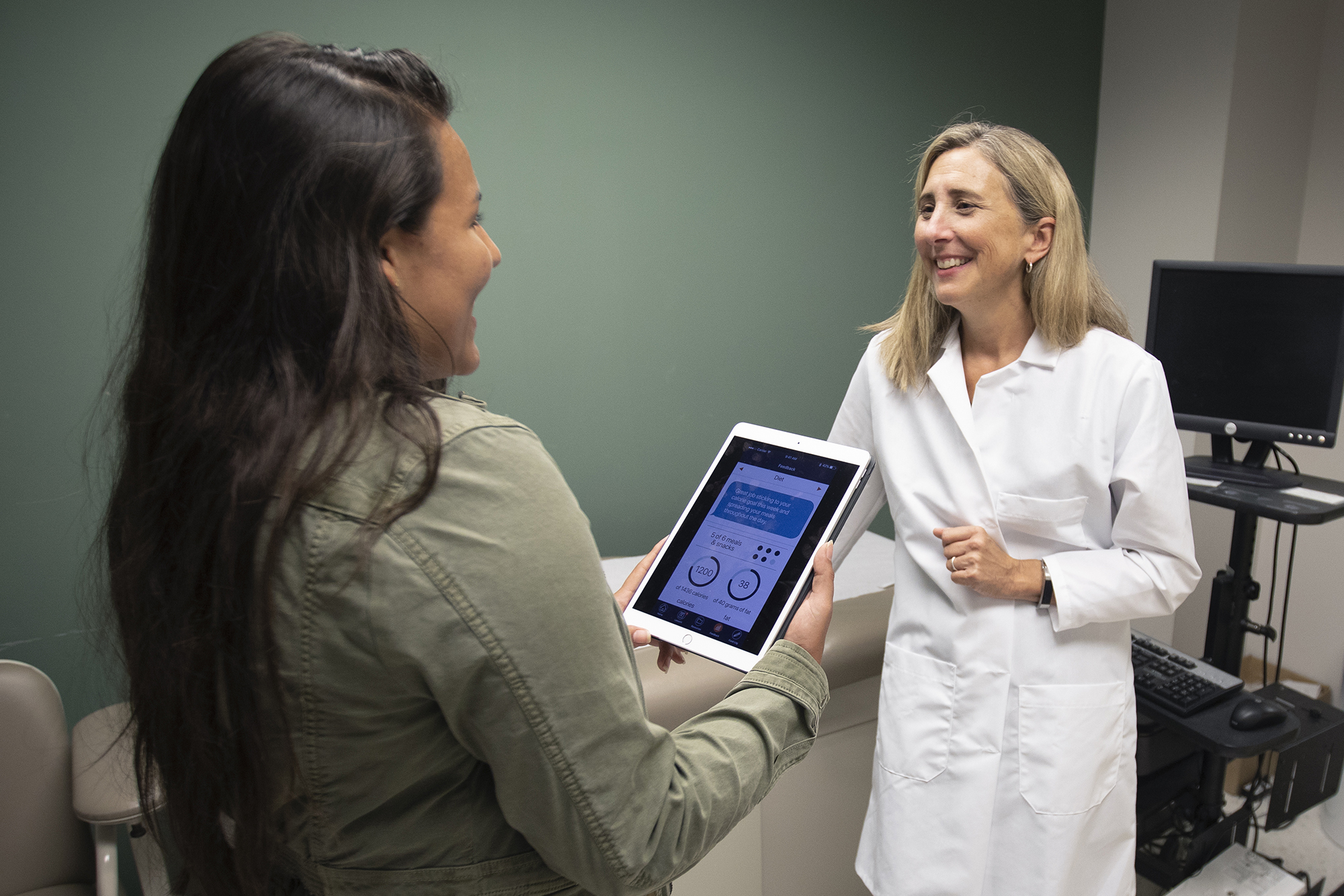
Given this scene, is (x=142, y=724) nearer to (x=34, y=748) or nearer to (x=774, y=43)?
(x=34, y=748)

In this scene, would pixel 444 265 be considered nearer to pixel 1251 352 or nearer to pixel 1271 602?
pixel 1251 352

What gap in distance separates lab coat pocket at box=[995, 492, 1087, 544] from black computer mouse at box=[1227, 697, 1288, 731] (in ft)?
2.23

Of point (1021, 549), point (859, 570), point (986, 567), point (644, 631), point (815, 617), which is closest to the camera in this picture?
point (815, 617)

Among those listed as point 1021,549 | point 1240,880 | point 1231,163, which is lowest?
point 1240,880

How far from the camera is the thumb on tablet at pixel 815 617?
876 millimetres

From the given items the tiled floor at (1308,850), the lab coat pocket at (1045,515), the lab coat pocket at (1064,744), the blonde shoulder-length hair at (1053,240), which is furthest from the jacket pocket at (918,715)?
the tiled floor at (1308,850)

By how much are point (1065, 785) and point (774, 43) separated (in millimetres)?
2084

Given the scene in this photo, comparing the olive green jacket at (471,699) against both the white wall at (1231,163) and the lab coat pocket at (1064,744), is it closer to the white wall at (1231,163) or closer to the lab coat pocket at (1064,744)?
the lab coat pocket at (1064,744)

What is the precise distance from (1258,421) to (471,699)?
2047 millimetres

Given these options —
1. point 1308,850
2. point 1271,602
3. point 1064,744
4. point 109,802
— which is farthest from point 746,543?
point 1308,850

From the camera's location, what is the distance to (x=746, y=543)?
→ 3.71ft

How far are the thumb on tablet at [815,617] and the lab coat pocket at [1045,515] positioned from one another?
17.2 inches

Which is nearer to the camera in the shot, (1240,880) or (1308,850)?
(1240,880)

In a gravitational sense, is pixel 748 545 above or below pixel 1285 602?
above
